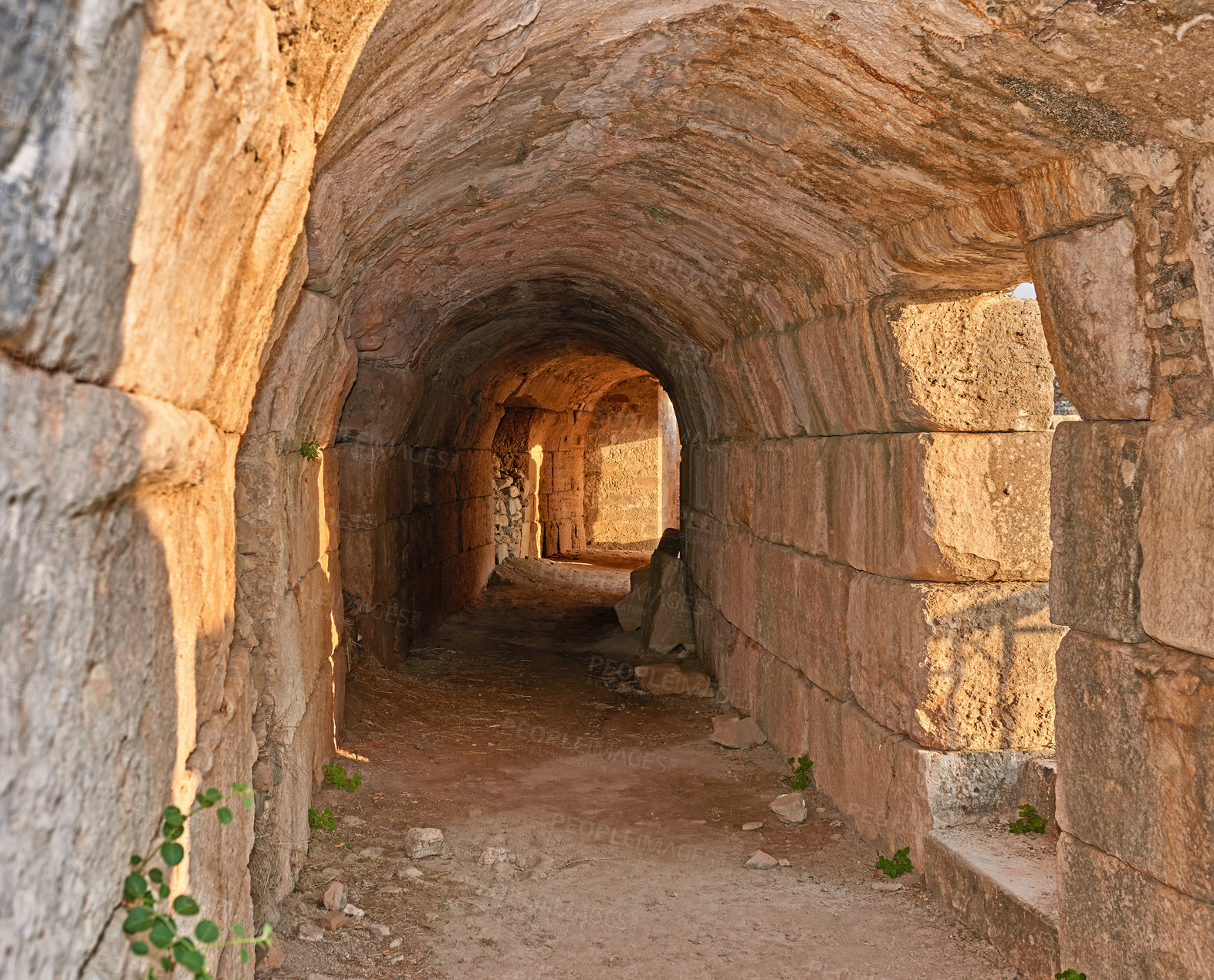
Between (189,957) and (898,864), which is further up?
(189,957)

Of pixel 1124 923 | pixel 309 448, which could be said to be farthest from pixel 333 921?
pixel 1124 923

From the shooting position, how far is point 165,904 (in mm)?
2086

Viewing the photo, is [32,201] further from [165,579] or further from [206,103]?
[165,579]

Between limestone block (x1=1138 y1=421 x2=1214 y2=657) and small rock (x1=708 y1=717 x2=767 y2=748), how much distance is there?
3929 millimetres

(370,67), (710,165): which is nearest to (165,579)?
(370,67)

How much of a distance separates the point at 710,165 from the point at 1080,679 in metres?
2.68

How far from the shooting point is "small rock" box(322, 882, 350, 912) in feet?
13.3

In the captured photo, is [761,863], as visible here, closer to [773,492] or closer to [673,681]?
[773,492]

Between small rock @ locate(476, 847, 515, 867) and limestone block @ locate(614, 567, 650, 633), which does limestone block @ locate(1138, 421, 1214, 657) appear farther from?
limestone block @ locate(614, 567, 650, 633)

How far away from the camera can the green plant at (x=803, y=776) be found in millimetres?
5699

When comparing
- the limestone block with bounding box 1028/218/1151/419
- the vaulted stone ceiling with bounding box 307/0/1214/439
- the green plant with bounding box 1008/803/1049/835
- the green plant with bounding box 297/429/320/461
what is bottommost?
the green plant with bounding box 1008/803/1049/835

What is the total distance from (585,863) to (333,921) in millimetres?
1276

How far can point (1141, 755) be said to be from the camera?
297 centimetres

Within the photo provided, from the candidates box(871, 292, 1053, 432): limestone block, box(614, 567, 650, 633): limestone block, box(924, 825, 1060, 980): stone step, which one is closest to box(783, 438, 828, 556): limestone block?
box(871, 292, 1053, 432): limestone block
